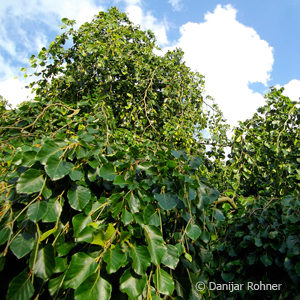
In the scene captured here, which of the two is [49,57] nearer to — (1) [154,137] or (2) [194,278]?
(1) [154,137]

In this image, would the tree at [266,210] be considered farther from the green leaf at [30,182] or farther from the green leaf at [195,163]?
the green leaf at [30,182]

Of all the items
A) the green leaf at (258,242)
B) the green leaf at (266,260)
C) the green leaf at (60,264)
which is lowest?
the green leaf at (60,264)

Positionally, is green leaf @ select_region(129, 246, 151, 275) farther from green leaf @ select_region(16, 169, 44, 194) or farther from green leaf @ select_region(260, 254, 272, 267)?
green leaf @ select_region(260, 254, 272, 267)

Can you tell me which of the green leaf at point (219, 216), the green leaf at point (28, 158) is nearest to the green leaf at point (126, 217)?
the green leaf at point (28, 158)

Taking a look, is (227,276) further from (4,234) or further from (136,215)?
(4,234)

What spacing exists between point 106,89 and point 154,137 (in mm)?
820

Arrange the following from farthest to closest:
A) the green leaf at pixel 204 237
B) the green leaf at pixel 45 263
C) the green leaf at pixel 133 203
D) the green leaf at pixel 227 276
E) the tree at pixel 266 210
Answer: the green leaf at pixel 227 276
the tree at pixel 266 210
the green leaf at pixel 204 237
the green leaf at pixel 133 203
the green leaf at pixel 45 263

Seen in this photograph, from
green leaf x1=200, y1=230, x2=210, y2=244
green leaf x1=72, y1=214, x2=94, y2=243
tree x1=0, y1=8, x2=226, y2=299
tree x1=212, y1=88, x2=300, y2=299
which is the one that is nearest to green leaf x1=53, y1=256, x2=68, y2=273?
tree x1=0, y1=8, x2=226, y2=299

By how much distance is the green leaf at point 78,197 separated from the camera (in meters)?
0.77

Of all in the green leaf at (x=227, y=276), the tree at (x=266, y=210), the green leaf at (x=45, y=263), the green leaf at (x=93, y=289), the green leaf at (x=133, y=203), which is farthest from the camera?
the green leaf at (x=227, y=276)

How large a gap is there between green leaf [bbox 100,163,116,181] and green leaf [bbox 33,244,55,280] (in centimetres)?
28

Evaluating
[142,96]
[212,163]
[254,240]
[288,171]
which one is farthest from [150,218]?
[142,96]

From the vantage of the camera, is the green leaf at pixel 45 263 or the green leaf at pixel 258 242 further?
the green leaf at pixel 258 242

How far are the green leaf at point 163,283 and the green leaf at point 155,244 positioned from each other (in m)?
0.07
